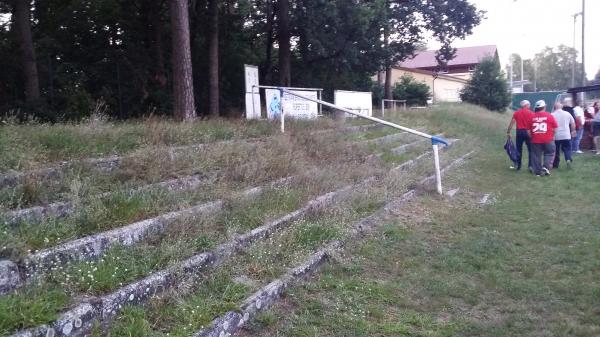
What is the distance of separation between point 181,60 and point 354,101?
752cm

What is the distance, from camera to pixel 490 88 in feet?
125

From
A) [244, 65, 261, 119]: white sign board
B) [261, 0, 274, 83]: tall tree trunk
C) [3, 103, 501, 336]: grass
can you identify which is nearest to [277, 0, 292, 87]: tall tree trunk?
[261, 0, 274, 83]: tall tree trunk

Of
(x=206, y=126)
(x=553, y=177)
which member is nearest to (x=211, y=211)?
(x=206, y=126)

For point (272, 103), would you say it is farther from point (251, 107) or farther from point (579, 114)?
point (579, 114)

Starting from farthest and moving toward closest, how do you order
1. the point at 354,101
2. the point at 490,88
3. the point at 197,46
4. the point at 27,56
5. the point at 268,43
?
1. the point at 490,88
2. the point at 268,43
3. the point at 197,46
4. the point at 354,101
5. the point at 27,56

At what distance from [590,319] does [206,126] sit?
21.1 ft

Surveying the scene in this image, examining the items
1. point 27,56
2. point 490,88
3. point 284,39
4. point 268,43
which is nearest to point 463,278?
point 27,56

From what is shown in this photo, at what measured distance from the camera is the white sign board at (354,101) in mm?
17022

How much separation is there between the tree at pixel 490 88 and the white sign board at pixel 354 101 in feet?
70.0

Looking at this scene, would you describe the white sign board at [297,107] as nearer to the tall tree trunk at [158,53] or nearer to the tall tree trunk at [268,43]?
the tall tree trunk at [158,53]

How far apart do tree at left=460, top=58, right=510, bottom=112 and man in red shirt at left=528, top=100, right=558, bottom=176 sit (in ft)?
87.0

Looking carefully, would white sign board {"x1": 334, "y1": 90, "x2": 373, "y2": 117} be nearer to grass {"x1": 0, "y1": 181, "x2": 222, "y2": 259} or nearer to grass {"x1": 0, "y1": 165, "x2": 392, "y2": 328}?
grass {"x1": 0, "y1": 165, "x2": 392, "y2": 328}

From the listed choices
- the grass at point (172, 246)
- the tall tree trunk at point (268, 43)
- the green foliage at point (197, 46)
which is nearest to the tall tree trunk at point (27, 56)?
A: the green foliage at point (197, 46)

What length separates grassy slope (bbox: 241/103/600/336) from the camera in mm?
4566
